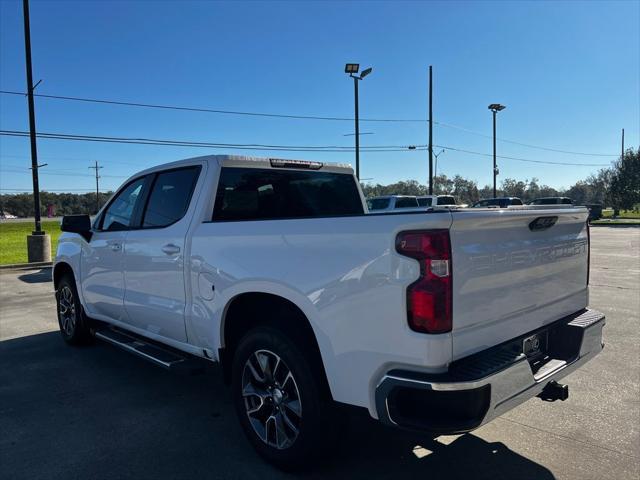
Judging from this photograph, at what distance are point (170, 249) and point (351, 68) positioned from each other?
2267cm

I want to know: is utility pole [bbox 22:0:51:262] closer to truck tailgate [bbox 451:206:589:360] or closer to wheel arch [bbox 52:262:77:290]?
wheel arch [bbox 52:262:77:290]

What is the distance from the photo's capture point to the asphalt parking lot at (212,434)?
3.17 m

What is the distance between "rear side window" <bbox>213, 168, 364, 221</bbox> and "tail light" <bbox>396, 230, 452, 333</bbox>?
150 centimetres

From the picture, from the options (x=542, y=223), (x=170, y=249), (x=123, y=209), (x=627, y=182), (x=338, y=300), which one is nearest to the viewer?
(x=338, y=300)

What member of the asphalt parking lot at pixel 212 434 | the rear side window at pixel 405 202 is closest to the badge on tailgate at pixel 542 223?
the asphalt parking lot at pixel 212 434

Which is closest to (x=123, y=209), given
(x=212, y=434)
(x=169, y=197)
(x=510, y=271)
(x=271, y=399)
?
(x=169, y=197)

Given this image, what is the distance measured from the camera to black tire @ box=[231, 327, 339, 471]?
9.31 feet

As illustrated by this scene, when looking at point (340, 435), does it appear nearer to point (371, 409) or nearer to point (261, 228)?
point (371, 409)

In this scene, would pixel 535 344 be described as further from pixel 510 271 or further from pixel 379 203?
pixel 379 203

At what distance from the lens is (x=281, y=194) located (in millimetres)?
4406

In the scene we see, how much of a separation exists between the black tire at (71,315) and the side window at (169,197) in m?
2.01

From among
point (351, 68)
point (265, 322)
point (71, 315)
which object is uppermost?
point (351, 68)

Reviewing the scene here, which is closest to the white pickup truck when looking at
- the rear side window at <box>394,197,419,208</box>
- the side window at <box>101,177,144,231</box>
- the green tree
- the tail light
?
the tail light

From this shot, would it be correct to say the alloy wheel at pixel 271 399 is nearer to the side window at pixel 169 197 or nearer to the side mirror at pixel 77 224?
the side window at pixel 169 197
